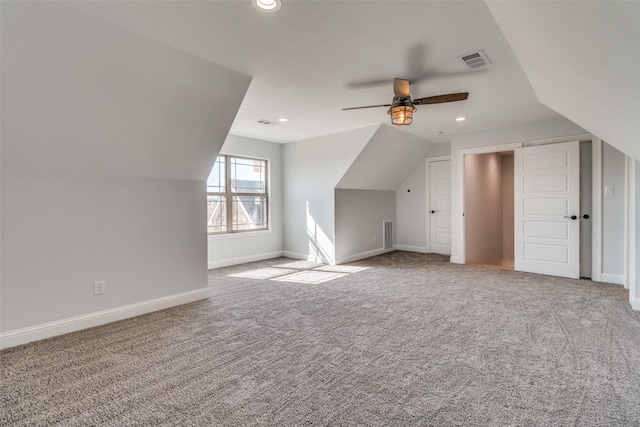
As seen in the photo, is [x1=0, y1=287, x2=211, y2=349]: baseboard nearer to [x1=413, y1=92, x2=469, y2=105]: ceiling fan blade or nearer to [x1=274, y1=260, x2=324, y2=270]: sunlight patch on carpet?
[x1=274, y1=260, x2=324, y2=270]: sunlight patch on carpet

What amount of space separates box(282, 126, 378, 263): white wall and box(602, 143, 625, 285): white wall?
3401 mm

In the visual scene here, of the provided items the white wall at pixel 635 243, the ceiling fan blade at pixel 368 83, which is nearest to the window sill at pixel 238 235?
the ceiling fan blade at pixel 368 83

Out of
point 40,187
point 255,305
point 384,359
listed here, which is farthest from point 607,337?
point 40,187

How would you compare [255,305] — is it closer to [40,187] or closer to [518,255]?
[40,187]

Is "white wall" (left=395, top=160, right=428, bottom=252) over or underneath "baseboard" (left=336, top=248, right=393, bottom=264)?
over

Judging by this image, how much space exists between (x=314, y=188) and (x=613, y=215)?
15.1ft

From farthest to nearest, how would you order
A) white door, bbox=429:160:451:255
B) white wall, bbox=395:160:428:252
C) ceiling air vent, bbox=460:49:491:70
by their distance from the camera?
white wall, bbox=395:160:428:252
white door, bbox=429:160:451:255
ceiling air vent, bbox=460:49:491:70

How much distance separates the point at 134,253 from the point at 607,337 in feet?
14.7

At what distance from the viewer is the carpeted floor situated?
1.70 m

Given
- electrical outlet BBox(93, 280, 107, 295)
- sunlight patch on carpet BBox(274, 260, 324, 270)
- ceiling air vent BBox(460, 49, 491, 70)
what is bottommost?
sunlight patch on carpet BBox(274, 260, 324, 270)

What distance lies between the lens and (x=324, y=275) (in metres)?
4.93

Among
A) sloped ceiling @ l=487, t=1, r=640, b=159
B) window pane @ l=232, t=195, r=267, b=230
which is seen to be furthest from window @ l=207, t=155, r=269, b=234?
sloped ceiling @ l=487, t=1, r=640, b=159

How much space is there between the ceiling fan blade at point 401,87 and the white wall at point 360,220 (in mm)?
2952

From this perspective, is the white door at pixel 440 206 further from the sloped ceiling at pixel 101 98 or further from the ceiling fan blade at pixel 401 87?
the sloped ceiling at pixel 101 98
